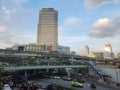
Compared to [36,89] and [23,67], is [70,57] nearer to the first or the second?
[23,67]

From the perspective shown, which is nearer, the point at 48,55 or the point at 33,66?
the point at 33,66

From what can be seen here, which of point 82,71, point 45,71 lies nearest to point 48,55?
point 45,71

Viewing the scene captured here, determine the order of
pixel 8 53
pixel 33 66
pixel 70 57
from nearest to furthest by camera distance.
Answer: pixel 33 66 → pixel 8 53 → pixel 70 57

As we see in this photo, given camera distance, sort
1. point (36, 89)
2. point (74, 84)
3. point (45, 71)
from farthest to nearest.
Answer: point (45, 71), point (74, 84), point (36, 89)

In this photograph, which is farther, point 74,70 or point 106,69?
point 74,70

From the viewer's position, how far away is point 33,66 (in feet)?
193

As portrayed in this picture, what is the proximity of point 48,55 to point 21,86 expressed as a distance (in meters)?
50.9

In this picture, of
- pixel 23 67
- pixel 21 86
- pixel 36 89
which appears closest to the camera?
pixel 36 89

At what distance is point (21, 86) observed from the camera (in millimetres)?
38844

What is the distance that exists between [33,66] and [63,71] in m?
28.7

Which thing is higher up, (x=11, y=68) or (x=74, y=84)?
(x=11, y=68)

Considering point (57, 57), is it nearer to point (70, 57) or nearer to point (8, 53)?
point (70, 57)

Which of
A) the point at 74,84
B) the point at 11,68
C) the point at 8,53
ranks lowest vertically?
the point at 74,84

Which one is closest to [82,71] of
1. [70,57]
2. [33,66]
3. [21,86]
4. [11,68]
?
[70,57]
